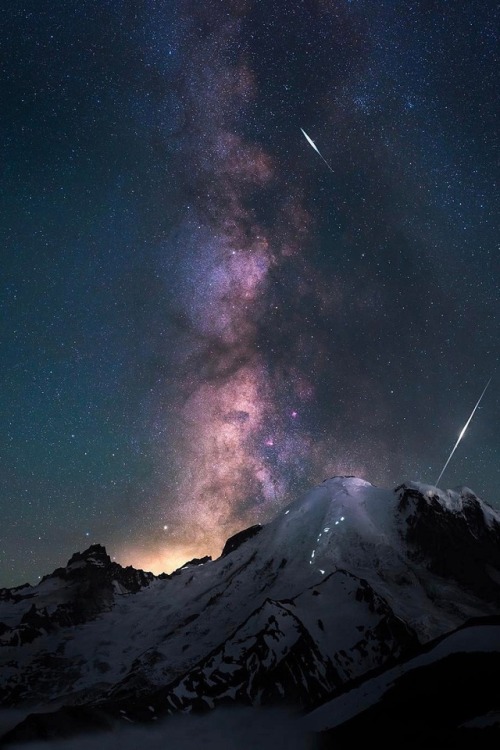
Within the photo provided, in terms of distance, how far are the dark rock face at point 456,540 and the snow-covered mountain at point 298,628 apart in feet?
1.53

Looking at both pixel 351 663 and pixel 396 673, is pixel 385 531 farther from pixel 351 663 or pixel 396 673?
pixel 396 673

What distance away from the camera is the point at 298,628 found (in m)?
95.9

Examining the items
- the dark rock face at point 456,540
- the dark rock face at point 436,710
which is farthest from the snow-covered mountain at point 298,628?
the dark rock face at point 436,710

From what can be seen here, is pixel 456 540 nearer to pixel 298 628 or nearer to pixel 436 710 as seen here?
pixel 298 628

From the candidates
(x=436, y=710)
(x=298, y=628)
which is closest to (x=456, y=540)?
(x=298, y=628)

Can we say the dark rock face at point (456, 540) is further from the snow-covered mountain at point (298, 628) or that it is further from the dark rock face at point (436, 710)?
the dark rock face at point (436, 710)

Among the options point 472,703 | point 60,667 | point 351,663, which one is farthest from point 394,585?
point 60,667

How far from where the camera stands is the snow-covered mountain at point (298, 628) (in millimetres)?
83688

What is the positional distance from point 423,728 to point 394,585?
112 metres

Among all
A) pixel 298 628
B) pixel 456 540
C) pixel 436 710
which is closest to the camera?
pixel 436 710

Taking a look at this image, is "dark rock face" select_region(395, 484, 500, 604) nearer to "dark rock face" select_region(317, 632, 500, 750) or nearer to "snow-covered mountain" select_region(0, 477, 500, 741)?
"snow-covered mountain" select_region(0, 477, 500, 741)

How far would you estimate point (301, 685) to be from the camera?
3322 inches

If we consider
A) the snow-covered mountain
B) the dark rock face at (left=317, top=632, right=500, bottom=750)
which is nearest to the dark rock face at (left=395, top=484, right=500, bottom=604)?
the snow-covered mountain

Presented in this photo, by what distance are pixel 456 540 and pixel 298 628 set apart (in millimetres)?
106443
